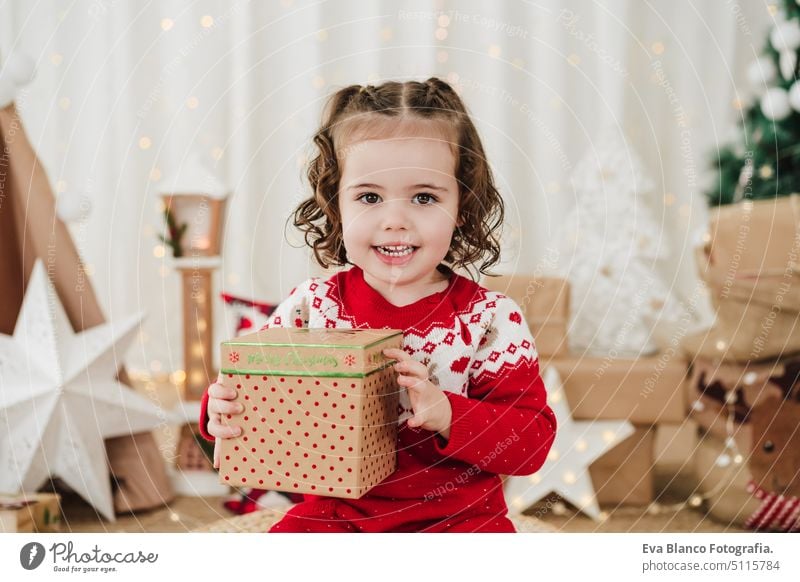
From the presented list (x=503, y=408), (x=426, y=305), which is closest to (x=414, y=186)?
(x=426, y=305)

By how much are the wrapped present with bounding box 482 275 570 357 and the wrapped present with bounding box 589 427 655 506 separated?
0.71 ft

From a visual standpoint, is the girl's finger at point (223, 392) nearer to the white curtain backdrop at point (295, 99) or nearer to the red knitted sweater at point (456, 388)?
the red knitted sweater at point (456, 388)

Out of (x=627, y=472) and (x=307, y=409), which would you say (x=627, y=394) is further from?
(x=307, y=409)

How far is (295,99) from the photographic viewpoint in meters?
1.73

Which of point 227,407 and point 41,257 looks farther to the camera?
point 41,257

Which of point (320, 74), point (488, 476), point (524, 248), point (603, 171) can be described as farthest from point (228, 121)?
point (488, 476)

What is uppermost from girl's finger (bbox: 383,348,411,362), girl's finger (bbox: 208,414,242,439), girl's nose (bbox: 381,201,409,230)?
girl's nose (bbox: 381,201,409,230)

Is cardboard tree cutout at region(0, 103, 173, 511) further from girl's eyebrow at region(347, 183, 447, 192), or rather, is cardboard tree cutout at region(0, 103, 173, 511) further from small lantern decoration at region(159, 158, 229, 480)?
girl's eyebrow at region(347, 183, 447, 192)

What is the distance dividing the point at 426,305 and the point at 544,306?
792 mm

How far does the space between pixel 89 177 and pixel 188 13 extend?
0.68 metres

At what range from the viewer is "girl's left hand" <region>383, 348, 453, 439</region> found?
736 millimetres

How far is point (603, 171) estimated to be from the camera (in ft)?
5.81
